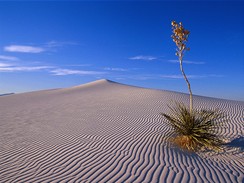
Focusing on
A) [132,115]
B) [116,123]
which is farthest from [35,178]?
[132,115]

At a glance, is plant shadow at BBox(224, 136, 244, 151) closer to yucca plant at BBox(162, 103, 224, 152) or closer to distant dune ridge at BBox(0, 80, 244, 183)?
distant dune ridge at BBox(0, 80, 244, 183)

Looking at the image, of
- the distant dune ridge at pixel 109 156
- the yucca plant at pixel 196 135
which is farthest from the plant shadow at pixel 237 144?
the yucca plant at pixel 196 135

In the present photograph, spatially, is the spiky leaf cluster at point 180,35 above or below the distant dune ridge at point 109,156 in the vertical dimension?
above

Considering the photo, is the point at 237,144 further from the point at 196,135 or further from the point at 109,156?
the point at 109,156

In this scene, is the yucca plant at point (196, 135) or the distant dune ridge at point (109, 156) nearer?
the distant dune ridge at point (109, 156)

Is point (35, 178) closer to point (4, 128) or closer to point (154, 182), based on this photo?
point (154, 182)

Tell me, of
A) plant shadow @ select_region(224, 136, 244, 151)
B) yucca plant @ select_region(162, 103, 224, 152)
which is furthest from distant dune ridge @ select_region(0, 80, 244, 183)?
yucca plant @ select_region(162, 103, 224, 152)

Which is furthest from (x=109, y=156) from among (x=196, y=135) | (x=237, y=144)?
(x=237, y=144)

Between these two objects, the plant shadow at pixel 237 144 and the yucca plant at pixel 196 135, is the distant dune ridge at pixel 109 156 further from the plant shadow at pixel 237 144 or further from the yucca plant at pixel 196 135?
the yucca plant at pixel 196 135

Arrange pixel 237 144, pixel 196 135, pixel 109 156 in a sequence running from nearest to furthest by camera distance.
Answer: pixel 109 156, pixel 196 135, pixel 237 144

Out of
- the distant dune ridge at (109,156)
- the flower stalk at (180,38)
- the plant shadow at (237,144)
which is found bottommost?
the distant dune ridge at (109,156)

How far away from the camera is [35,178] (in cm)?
530

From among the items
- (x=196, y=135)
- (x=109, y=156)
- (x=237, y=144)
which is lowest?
(x=109, y=156)

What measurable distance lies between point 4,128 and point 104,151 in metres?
7.04
